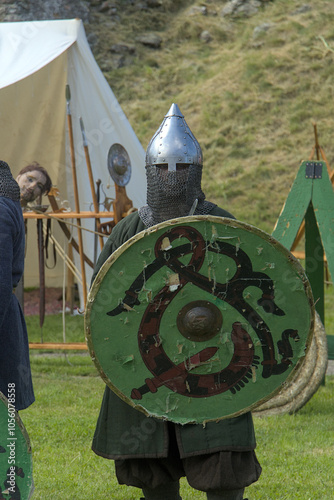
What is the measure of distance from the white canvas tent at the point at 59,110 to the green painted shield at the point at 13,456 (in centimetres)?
508

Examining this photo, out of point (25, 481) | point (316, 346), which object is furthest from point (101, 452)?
point (316, 346)

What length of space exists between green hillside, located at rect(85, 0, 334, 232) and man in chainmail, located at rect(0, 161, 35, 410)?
946 centimetres

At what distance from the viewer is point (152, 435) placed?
270 cm

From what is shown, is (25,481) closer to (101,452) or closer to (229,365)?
(101,452)

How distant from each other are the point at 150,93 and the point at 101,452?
45.6ft

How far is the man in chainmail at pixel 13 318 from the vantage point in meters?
2.78

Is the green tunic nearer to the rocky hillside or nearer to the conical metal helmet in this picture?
the conical metal helmet

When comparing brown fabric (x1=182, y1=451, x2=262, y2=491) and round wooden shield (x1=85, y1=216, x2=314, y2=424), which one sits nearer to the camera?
round wooden shield (x1=85, y1=216, x2=314, y2=424)

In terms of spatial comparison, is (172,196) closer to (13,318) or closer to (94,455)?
(13,318)

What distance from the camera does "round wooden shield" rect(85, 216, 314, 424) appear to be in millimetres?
2488

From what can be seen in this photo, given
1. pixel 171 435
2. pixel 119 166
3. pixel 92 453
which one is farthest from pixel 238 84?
pixel 171 435

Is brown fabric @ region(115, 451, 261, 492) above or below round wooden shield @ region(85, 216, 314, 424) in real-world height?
below

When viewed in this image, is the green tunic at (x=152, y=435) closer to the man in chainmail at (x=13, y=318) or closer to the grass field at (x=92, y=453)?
the man in chainmail at (x=13, y=318)

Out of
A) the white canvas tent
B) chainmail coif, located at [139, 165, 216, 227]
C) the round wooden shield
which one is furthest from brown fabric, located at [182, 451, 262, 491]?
the white canvas tent
